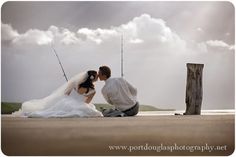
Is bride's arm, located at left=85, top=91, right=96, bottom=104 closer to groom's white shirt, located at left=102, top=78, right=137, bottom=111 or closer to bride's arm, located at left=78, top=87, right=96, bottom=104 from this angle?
bride's arm, located at left=78, top=87, right=96, bottom=104

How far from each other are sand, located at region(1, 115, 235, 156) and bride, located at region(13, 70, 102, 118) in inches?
33.9

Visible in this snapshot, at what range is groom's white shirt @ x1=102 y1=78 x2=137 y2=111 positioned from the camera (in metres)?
7.54

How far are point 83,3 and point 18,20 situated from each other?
626 millimetres

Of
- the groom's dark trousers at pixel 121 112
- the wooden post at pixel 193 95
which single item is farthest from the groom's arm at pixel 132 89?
the wooden post at pixel 193 95

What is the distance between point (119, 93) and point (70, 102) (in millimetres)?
537

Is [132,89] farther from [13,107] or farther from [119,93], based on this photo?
[13,107]

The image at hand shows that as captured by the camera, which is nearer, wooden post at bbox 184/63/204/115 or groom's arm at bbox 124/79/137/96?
groom's arm at bbox 124/79/137/96

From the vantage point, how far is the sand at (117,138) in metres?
5.87

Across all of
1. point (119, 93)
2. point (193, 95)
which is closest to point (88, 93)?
point (119, 93)

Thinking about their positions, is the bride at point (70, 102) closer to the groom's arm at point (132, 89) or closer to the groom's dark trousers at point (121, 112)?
the groom's dark trousers at point (121, 112)

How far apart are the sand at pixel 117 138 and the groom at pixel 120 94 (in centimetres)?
113

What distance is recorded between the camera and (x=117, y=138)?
236 inches

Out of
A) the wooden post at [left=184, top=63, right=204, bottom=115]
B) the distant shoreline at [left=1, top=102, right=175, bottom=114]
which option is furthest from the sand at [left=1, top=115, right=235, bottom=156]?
the wooden post at [left=184, top=63, right=204, bottom=115]

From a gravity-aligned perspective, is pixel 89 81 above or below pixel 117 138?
above
